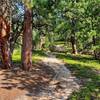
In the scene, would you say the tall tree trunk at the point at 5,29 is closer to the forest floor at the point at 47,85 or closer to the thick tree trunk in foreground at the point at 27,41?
the forest floor at the point at 47,85

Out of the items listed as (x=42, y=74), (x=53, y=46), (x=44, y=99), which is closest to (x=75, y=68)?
(x=42, y=74)

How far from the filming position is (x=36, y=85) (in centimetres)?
2034

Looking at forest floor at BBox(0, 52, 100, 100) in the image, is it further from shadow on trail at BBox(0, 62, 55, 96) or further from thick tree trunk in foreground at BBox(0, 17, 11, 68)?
thick tree trunk in foreground at BBox(0, 17, 11, 68)

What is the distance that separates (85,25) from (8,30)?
1509 centimetres

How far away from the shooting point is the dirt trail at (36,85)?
18.3m

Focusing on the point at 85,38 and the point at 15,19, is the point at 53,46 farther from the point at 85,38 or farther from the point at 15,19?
the point at 15,19

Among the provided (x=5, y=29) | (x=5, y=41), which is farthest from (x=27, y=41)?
(x=5, y=29)

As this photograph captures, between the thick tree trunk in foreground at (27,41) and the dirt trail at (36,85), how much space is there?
617mm

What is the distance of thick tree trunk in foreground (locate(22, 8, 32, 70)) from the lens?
22922 mm

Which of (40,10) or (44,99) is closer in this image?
(44,99)

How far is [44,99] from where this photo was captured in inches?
703

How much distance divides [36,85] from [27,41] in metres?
4.06

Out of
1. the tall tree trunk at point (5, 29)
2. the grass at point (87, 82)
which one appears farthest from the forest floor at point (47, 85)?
the tall tree trunk at point (5, 29)

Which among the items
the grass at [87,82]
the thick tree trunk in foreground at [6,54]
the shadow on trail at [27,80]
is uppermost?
the thick tree trunk in foreground at [6,54]
